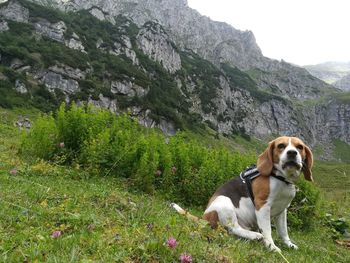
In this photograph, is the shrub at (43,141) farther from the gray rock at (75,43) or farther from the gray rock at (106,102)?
the gray rock at (75,43)

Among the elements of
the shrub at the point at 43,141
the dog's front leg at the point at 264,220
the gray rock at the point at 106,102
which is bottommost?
the gray rock at the point at 106,102

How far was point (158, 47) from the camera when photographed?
179 meters

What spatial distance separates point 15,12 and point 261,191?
12700cm

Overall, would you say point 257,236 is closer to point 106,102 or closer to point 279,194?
point 279,194

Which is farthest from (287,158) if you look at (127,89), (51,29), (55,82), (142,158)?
(51,29)

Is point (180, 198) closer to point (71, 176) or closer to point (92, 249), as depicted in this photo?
point (71, 176)

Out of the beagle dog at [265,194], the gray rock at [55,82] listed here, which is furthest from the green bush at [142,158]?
the gray rock at [55,82]

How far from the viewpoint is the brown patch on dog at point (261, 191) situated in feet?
22.4

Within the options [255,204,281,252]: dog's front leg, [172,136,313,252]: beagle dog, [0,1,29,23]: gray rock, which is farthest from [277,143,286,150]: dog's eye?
[0,1,29,23]: gray rock

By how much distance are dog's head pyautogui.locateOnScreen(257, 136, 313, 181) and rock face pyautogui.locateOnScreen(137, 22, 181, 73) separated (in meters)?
A: 165

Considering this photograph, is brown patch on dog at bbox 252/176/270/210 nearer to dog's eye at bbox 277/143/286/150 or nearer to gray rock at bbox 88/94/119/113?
dog's eye at bbox 277/143/286/150

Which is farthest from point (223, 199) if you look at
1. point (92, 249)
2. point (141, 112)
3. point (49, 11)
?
point (49, 11)

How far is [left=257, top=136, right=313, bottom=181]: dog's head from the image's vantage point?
6.64 metres

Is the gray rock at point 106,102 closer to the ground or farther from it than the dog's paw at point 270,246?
closer to the ground
